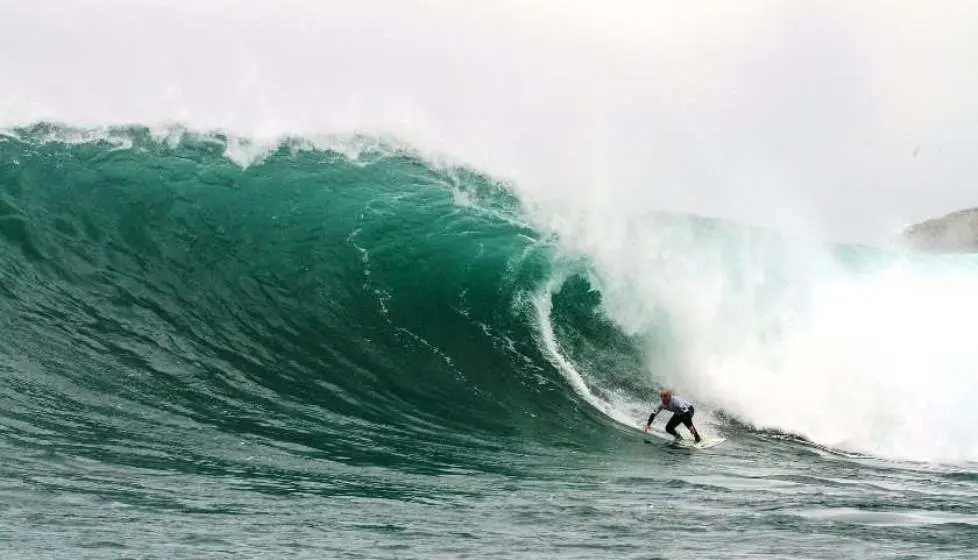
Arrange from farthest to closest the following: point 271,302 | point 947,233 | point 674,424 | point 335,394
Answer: point 947,233 < point 271,302 < point 674,424 < point 335,394

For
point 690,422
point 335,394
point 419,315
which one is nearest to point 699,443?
point 690,422

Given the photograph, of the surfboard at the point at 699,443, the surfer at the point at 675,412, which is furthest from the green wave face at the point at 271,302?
the surfboard at the point at 699,443

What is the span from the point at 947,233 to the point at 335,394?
5235 centimetres

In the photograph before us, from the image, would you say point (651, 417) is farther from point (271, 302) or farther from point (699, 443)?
point (271, 302)

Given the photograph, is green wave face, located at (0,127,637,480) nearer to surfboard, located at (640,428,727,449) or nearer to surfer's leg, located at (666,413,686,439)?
surfboard, located at (640,428,727,449)

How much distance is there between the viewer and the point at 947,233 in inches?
2281

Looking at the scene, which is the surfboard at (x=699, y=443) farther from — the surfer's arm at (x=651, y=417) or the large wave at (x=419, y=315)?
the large wave at (x=419, y=315)

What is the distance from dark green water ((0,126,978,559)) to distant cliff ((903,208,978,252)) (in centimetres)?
4041

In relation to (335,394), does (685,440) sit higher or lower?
higher

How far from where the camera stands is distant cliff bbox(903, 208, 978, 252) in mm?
55344

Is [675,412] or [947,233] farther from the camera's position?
[947,233]

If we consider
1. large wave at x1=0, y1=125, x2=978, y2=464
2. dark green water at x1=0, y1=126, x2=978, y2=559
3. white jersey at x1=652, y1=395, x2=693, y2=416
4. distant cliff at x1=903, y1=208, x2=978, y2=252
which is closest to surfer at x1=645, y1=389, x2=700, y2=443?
white jersey at x1=652, y1=395, x2=693, y2=416

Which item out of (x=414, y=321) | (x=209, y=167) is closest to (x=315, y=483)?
(x=414, y=321)

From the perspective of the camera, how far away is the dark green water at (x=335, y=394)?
910 centimetres
